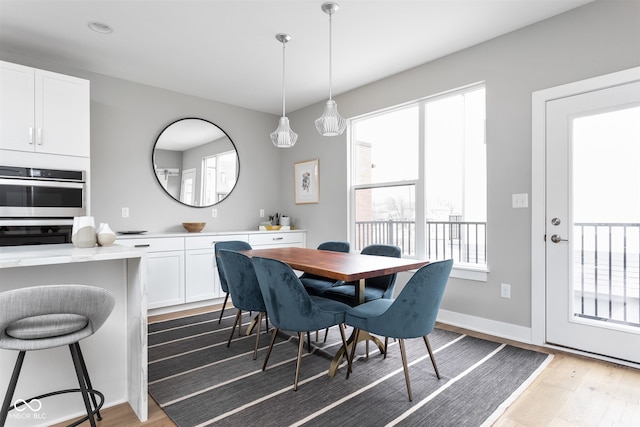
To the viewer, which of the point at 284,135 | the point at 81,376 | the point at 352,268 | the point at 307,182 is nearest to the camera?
the point at 81,376

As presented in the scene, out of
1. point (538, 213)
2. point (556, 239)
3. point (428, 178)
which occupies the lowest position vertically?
point (556, 239)

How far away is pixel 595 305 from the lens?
8.43ft

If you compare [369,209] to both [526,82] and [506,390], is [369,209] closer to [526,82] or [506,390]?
[526,82]

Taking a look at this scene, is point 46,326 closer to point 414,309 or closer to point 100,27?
point 414,309

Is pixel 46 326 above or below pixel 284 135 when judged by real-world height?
below

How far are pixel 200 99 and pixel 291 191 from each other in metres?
1.76

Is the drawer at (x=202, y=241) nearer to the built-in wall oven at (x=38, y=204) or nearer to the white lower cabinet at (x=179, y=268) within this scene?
the white lower cabinet at (x=179, y=268)

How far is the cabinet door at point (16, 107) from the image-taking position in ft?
9.18

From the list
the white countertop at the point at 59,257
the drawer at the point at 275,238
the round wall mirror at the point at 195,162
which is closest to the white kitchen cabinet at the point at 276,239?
the drawer at the point at 275,238

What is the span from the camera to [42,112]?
2975 mm

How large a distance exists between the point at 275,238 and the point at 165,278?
4.83 ft

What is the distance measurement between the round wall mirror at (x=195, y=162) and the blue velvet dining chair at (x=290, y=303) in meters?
2.64

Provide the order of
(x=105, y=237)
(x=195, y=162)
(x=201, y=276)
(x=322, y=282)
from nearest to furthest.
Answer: (x=105, y=237), (x=322, y=282), (x=201, y=276), (x=195, y=162)

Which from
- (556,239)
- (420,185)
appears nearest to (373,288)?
(420,185)
